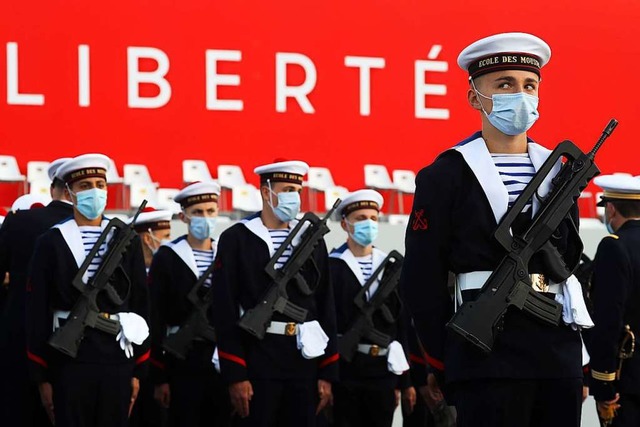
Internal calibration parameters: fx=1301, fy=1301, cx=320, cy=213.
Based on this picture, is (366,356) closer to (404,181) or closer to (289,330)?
(289,330)

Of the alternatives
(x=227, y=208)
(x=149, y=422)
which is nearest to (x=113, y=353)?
(x=149, y=422)

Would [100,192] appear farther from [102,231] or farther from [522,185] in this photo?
[522,185]

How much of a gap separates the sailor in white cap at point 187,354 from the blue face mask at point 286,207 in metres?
1.40

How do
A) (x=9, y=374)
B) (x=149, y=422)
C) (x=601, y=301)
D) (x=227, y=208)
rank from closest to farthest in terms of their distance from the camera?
(x=601, y=301) → (x=9, y=374) → (x=149, y=422) → (x=227, y=208)

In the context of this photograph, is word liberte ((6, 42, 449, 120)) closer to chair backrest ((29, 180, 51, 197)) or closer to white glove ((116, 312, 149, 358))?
chair backrest ((29, 180, 51, 197))

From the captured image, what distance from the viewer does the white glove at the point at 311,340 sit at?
6961mm

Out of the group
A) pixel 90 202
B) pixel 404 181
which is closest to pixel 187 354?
pixel 90 202

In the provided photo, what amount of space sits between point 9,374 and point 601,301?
3480mm

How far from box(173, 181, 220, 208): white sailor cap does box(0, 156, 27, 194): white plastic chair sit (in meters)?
6.77

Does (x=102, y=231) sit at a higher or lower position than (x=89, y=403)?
higher

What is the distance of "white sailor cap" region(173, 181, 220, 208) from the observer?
920 centimetres

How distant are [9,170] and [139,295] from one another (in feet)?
29.6

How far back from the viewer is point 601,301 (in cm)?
606

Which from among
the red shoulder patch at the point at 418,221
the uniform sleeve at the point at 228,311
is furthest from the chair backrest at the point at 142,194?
the red shoulder patch at the point at 418,221
